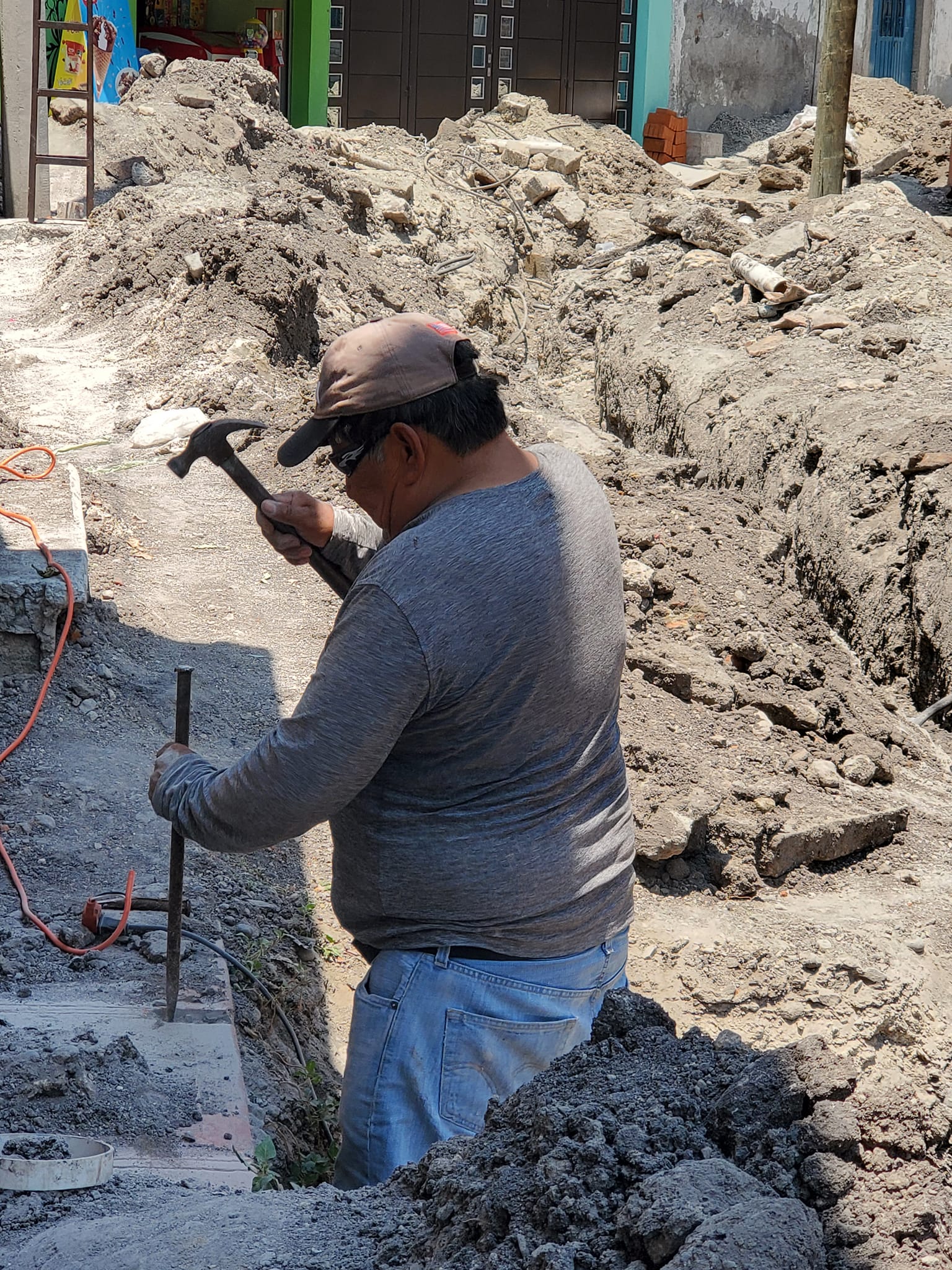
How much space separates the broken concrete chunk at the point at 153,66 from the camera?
13.7 meters

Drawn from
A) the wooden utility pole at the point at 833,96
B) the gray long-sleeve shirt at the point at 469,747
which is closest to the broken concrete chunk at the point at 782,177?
the wooden utility pole at the point at 833,96

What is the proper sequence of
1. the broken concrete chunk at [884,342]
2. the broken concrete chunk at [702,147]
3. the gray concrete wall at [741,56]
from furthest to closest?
1. the gray concrete wall at [741,56]
2. the broken concrete chunk at [702,147]
3. the broken concrete chunk at [884,342]

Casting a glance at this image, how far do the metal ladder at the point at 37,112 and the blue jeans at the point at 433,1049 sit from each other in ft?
34.8

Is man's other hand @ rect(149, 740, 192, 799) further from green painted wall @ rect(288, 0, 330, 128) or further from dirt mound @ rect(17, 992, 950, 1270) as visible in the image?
green painted wall @ rect(288, 0, 330, 128)

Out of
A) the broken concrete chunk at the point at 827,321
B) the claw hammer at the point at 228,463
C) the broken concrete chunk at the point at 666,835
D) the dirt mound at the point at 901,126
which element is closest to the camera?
the claw hammer at the point at 228,463

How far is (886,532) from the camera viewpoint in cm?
672

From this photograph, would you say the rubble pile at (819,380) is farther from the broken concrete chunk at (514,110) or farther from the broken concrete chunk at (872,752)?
the broken concrete chunk at (514,110)

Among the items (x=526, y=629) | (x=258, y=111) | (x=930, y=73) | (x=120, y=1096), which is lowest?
(x=120, y=1096)

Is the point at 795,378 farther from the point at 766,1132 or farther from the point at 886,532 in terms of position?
the point at 766,1132

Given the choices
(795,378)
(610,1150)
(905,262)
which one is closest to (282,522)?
(610,1150)

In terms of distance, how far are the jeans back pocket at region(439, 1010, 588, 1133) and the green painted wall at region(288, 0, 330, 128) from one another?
16611 millimetres

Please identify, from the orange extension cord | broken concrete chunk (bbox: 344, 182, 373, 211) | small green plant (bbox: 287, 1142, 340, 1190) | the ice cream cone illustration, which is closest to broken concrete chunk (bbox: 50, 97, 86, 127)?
the ice cream cone illustration

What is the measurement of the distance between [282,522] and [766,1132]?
1526 mm

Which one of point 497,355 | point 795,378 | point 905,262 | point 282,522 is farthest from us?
point 497,355
